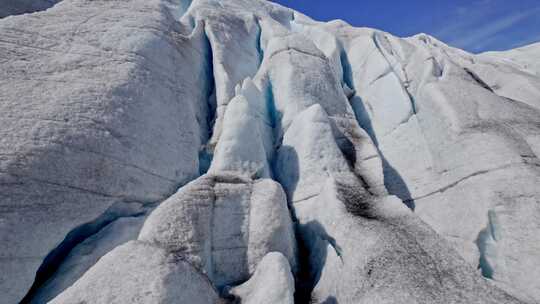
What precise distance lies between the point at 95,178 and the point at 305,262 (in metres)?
5.02

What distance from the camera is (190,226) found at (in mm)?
5449

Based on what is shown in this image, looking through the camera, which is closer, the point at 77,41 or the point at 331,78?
the point at 77,41

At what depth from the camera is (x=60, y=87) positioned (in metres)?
7.04

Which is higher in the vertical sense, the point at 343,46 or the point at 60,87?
the point at 343,46

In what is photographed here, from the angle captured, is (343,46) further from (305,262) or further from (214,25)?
(305,262)

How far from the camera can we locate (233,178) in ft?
22.6

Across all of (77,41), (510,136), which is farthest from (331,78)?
(77,41)

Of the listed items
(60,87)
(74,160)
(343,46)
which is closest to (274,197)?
(74,160)

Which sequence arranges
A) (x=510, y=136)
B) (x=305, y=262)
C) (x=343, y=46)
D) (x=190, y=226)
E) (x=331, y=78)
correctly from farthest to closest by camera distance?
(x=343, y=46) → (x=331, y=78) → (x=510, y=136) → (x=305, y=262) → (x=190, y=226)

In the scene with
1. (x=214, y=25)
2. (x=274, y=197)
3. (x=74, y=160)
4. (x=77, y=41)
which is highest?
(x=214, y=25)

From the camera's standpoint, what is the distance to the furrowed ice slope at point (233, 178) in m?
4.89

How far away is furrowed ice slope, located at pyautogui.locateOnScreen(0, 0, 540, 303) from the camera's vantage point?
193 inches

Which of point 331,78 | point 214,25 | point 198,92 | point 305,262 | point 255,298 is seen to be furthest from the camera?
point 214,25

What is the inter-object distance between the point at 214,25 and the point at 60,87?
830cm
